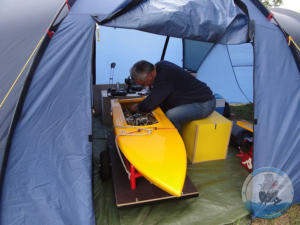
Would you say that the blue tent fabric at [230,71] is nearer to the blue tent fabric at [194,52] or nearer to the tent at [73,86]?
the blue tent fabric at [194,52]

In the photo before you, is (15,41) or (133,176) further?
(133,176)

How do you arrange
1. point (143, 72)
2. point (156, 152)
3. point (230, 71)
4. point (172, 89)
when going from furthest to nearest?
point (230, 71) < point (172, 89) < point (143, 72) < point (156, 152)

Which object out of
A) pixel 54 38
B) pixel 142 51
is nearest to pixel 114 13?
pixel 54 38

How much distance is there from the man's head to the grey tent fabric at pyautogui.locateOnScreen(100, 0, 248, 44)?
46cm

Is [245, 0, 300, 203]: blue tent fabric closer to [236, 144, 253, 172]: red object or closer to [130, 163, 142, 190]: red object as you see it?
[236, 144, 253, 172]: red object

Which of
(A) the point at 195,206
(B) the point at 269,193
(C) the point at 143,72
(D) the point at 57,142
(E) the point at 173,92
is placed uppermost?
(C) the point at 143,72

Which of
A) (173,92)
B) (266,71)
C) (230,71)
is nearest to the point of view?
(266,71)

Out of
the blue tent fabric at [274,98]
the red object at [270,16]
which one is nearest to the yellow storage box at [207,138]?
the blue tent fabric at [274,98]

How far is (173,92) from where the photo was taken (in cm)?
260

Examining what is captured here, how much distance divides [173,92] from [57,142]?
4.90 feet

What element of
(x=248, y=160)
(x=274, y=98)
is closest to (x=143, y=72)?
(x=274, y=98)

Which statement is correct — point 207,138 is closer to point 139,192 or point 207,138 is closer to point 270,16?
point 139,192

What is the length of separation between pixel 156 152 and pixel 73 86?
908 millimetres

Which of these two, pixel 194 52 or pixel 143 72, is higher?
pixel 194 52
